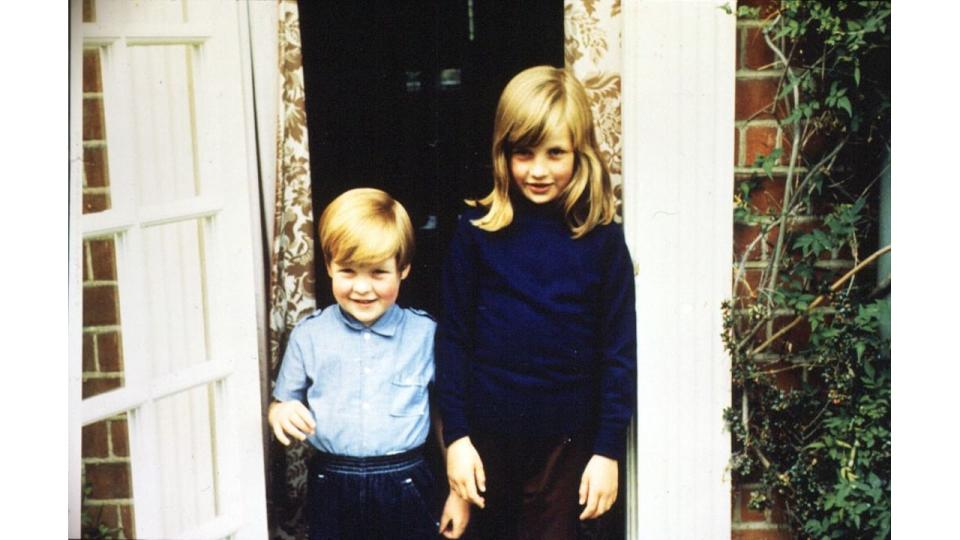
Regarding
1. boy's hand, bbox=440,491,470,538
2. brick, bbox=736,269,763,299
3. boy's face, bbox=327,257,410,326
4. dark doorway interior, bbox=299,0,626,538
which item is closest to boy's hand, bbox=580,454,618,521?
dark doorway interior, bbox=299,0,626,538

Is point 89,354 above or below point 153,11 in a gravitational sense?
below

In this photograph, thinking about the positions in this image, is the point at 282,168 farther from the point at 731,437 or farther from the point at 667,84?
the point at 731,437

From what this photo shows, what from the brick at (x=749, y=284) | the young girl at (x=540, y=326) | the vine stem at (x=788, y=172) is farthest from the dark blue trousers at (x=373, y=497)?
the vine stem at (x=788, y=172)

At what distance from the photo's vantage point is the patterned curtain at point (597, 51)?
2.29 m

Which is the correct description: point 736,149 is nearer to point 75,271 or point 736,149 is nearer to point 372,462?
point 372,462

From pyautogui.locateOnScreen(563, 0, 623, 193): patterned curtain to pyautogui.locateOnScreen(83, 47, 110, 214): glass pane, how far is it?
1077mm

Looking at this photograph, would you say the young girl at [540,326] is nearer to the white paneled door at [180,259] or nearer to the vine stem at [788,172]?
the vine stem at [788,172]

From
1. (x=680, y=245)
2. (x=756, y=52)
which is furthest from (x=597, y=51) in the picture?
(x=680, y=245)

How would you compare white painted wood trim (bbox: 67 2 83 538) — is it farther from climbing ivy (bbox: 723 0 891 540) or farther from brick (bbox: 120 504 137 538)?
climbing ivy (bbox: 723 0 891 540)

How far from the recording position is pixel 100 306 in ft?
7.45

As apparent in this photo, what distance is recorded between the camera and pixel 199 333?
2.30 metres

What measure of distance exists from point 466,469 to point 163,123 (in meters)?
1.07
